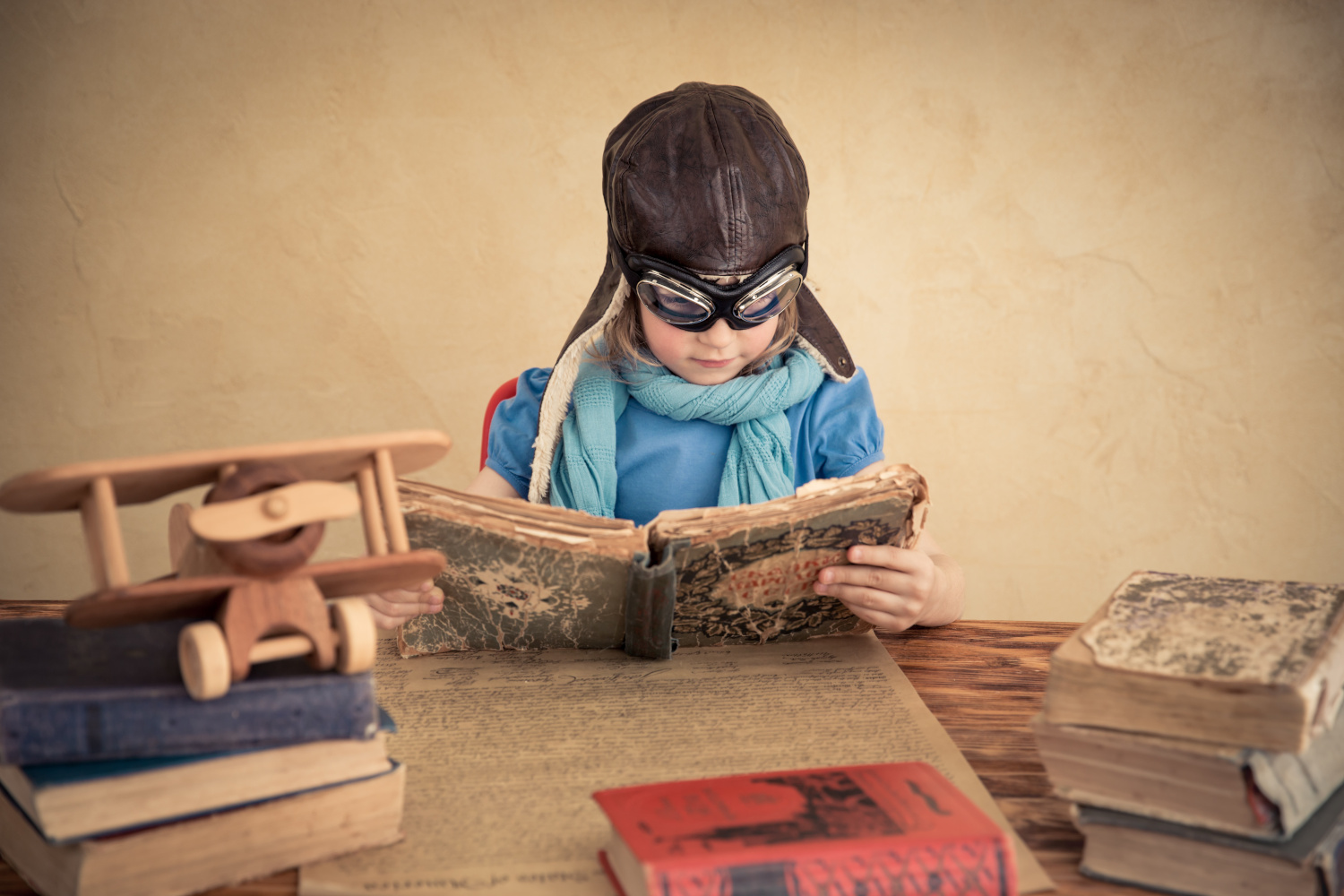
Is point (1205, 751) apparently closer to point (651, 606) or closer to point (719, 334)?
point (651, 606)

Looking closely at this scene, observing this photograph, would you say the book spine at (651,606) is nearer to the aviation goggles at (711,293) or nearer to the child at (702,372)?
the child at (702,372)

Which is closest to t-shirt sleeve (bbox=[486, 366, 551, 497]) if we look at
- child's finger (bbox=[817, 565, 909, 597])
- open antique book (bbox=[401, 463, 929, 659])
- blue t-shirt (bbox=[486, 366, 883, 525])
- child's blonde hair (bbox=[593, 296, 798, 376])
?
blue t-shirt (bbox=[486, 366, 883, 525])

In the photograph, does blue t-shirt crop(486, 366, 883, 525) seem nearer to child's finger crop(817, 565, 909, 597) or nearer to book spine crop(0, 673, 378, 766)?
child's finger crop(817, 565, 909, 597)

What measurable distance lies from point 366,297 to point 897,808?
1.99 metres

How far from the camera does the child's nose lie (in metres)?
1.36

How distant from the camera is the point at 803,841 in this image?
713 millimetres

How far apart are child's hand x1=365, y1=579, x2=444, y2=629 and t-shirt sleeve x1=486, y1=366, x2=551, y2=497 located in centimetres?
48

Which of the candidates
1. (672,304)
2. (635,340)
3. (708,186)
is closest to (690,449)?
(635,340)

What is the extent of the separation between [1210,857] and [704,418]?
941 mm

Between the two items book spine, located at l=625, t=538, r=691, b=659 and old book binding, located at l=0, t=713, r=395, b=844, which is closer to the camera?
old book binding, located at l=0, t=713, r=395, b=844

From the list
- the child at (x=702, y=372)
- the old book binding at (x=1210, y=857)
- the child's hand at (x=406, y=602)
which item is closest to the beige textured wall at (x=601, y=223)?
the child at (x=702, y=372)

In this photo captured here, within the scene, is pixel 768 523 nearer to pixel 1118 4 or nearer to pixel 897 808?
pixel 897 808

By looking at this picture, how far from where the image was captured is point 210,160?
2314mm

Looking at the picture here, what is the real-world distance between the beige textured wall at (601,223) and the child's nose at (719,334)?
44.2 inches
